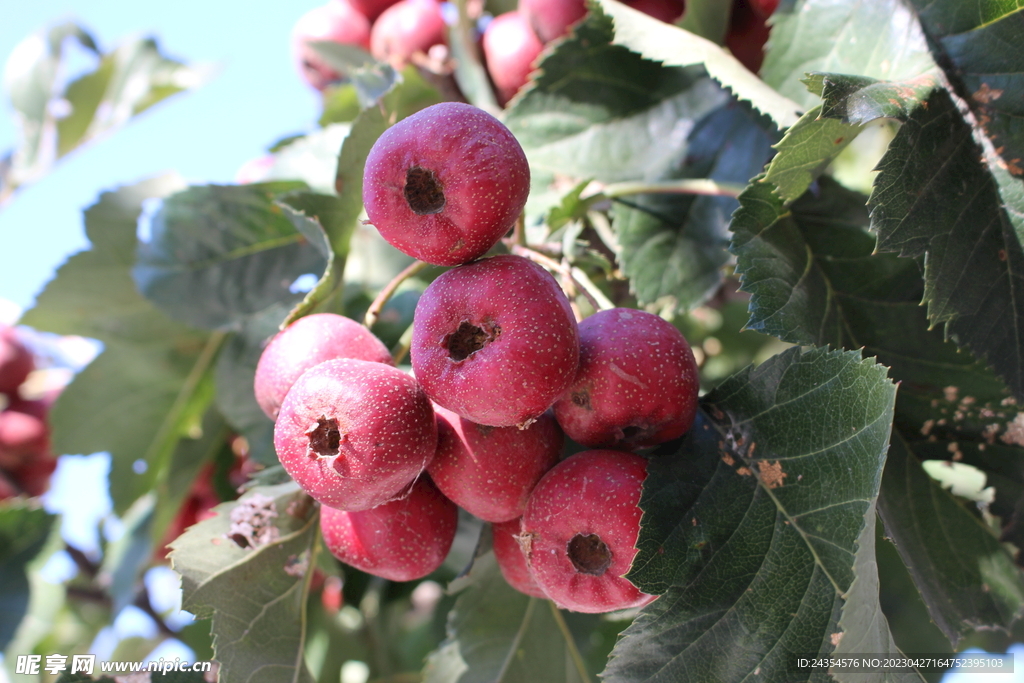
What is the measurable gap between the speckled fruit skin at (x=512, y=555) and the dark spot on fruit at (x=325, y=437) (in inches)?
9.6

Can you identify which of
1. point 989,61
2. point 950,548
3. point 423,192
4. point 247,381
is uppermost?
point 989,61

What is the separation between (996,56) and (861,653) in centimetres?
72

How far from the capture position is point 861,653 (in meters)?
0.71

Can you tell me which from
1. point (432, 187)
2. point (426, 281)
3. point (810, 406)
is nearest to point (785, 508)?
point (810, 406)

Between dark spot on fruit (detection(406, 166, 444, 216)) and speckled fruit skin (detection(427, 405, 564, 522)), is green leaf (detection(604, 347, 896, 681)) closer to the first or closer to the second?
speckled fruit skin (detection(427, 405, 564, 522))

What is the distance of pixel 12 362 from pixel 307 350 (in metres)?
1.76

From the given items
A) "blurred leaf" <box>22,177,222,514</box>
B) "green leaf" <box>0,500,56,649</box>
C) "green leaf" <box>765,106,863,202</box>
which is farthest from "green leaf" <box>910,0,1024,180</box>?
"green leaf" <box>0,500,56,649</box>

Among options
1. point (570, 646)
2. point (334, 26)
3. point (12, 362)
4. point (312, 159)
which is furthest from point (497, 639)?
point (12, 362)

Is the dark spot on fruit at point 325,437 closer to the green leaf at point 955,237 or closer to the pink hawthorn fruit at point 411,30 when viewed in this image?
the green leaf at point 955,237

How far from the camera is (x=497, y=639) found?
1.19 m

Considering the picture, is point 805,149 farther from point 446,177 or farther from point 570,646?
point 570,646

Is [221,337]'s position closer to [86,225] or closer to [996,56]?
[86,225]

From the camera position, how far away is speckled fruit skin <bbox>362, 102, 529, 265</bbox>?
0.73 metres

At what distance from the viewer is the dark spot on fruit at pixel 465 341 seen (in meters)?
0.74
